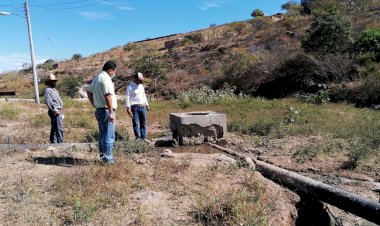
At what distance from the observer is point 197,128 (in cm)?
914

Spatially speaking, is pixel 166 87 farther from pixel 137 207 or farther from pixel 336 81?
pixel 137 207

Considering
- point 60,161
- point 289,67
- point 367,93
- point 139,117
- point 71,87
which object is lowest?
point 60,161

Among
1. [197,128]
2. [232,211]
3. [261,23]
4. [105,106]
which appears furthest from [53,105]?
[261,23]

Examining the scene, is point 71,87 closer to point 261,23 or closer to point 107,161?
point 261,23

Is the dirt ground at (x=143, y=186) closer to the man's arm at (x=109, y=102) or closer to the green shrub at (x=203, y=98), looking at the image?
the man's arm at (x=109, y=102)

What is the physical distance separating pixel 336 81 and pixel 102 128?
1493 centimetres

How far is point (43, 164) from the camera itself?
6.57m

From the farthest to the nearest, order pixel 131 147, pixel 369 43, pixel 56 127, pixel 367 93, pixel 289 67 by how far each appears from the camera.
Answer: pixel 289 67 < pixel 369 43 < pixel 367 93 < pixel 56 127 < pixel 131 147

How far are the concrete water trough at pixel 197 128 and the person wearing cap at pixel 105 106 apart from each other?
295 centimetres

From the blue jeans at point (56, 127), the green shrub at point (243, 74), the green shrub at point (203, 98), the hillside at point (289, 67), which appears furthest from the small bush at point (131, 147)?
the green shrub at point (243, 74)

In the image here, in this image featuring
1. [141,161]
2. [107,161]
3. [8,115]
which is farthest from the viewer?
[8,115]

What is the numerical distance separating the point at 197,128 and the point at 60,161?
3361 mm

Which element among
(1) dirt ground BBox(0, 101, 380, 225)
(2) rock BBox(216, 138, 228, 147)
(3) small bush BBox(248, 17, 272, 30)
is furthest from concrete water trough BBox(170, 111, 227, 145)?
(3) small bush BBox(248, 17, 272, 30)

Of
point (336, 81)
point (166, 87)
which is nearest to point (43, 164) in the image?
point (336, 81)
